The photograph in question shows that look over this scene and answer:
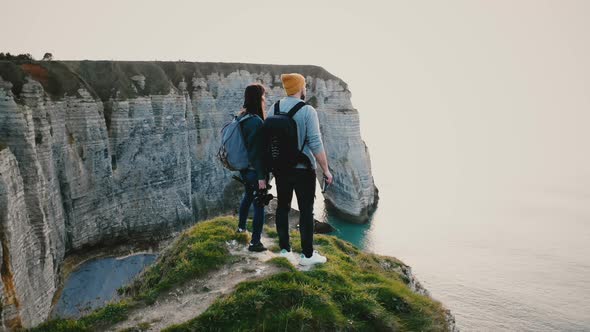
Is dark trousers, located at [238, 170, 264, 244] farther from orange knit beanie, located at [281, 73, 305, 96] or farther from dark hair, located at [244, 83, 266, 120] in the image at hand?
orange knit beanie, located at [281, 73, 305, 96]

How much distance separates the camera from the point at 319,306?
6.60 metres

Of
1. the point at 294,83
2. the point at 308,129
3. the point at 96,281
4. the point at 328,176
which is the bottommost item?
the point at 96,281

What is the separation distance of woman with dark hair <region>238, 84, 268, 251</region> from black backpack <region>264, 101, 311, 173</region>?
1.29ft

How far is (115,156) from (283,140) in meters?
26.9

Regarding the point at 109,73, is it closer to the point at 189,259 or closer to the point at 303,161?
the point at 189,259

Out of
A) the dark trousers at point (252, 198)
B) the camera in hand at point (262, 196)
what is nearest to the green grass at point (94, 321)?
the dark trousers at point (252, 198)

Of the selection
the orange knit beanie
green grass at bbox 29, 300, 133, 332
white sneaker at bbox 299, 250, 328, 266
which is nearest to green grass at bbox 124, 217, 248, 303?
green grass at bbox 29, 300, 133, 332

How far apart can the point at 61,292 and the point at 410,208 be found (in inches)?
1329

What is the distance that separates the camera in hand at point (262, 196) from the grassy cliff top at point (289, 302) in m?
1.16

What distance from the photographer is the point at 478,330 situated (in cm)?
1988

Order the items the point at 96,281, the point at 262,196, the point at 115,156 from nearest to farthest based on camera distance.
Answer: the point at 262,196
the point at 96,281
the point at 115,156

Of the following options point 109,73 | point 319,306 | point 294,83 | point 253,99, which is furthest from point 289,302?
point 109,73

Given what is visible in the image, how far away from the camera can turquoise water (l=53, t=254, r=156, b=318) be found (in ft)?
72.6

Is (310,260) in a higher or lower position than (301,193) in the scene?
lower
